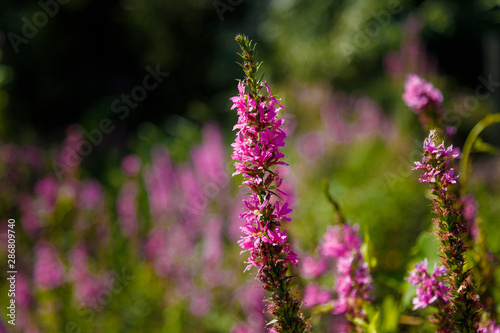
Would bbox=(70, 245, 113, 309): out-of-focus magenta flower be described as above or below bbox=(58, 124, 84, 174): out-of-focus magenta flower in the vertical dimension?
below

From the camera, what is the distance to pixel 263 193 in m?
0.84

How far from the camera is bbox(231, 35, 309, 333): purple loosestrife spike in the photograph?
2.69ft

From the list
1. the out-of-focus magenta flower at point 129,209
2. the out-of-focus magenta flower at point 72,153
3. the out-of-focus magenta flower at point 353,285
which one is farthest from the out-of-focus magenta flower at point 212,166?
the out-of-focus magenta flower at point 353,285

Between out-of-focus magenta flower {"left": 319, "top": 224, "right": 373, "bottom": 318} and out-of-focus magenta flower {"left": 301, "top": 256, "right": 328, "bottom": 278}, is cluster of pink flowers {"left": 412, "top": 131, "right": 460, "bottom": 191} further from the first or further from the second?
out-of-focus magenta flower {"left": 301, "top": 256, "right": 328, "bottom": 278}

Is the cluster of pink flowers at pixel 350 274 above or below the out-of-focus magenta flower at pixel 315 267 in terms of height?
below

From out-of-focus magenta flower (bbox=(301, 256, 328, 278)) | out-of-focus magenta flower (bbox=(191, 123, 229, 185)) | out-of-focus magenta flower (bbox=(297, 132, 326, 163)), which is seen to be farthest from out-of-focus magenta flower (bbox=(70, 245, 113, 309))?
out-of-focus magenta flower (bbox=(297, 132, 326, 163))

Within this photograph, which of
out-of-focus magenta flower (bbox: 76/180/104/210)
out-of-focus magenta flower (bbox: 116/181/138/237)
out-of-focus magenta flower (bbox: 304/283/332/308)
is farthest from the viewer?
out-of-focus magenta flower (bbox: 76/180/104/210)

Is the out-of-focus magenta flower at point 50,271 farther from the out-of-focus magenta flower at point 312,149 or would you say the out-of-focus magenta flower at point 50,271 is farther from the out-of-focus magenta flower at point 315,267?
the out-of-focus magenta flower at point 312,149

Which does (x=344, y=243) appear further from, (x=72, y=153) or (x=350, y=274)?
(x=72, y=153)

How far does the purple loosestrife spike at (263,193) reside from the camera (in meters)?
0.82

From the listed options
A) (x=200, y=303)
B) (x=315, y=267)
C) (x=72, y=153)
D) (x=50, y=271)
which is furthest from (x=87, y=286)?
(x=315, y=267)

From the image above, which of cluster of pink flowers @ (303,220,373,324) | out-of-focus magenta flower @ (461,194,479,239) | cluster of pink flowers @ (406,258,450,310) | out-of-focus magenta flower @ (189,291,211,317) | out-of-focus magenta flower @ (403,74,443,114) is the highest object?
out-of-focus magenta flower @ (189,291,211,317)

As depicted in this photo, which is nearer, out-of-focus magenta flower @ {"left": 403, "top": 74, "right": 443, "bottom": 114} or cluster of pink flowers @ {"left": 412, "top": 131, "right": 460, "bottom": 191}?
cluster of pink flowers @ {"left": 412, "top": 131, "right": 460, "bottom": 191}

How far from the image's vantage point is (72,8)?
37.3 ft
